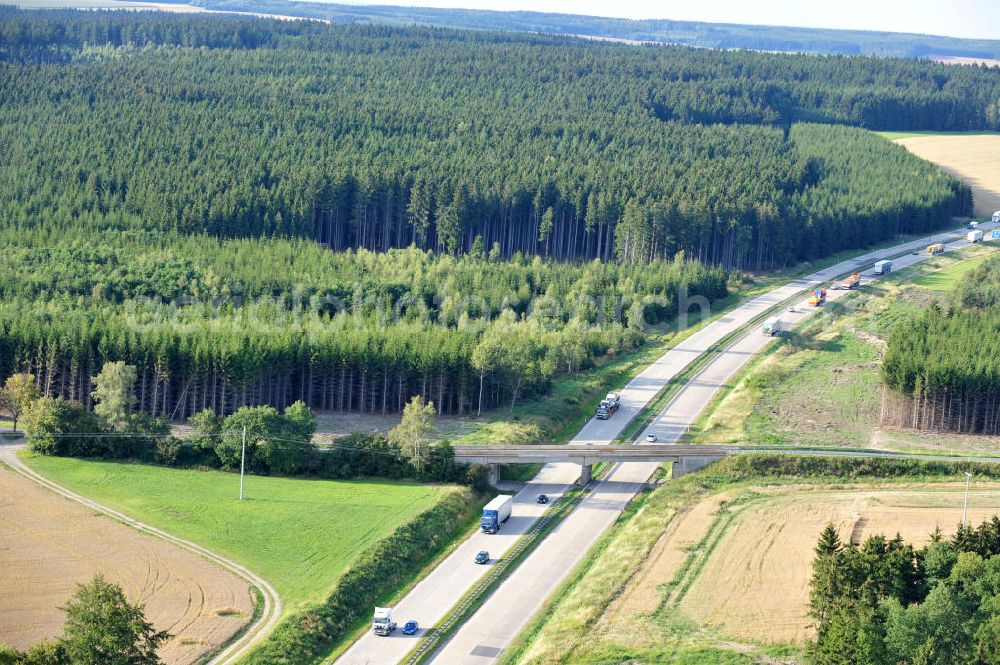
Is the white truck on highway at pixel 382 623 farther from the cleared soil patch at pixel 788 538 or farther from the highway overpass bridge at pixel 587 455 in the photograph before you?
the highway overpass bridge at pixel 587 455

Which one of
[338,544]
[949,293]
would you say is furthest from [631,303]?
[338,544]

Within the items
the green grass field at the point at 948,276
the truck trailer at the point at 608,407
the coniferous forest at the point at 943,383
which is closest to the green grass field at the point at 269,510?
the truck trailer at the point at 608,407

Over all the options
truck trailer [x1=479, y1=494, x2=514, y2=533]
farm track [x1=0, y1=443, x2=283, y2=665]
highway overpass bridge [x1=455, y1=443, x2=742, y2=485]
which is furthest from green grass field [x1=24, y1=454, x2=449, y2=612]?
highway overpass bridge [x1=455, y1=443, x2=742, y2=485]

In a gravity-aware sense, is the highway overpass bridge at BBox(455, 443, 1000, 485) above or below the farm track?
above

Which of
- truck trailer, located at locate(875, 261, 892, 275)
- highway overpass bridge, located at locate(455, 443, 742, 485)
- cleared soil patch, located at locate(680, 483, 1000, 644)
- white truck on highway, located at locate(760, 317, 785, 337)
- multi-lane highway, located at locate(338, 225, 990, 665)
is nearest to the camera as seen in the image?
multi-lane highway, located at locate(338, 225, 990, 665)

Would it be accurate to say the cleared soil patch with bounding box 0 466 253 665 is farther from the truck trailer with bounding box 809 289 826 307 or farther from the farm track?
the truck trailer with bounding box 809 289 826 307

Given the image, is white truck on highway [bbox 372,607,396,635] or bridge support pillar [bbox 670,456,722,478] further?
bridge support pillar [bbox 670,456,722,478]

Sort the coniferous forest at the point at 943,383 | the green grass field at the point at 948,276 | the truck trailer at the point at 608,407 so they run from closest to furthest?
the coniferous forest at the point at 943,383
the truck trailer at the point at 608,407
the green grass field at the point at 948,276
